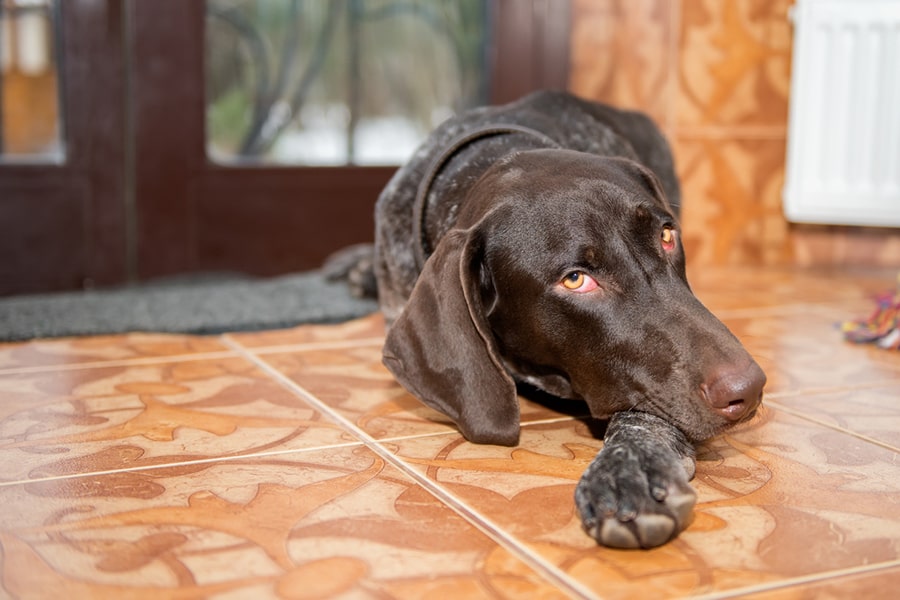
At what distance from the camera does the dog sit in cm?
166

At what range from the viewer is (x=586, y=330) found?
1.86 meters

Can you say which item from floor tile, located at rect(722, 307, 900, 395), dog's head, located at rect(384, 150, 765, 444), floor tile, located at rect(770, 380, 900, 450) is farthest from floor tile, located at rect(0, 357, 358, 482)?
floor tile, located at rect(722, 307, 900, 395)

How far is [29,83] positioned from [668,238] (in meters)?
2.90

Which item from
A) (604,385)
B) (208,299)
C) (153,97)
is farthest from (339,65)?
(604,385)

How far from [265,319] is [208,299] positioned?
444 millimetres

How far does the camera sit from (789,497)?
169 centimetres

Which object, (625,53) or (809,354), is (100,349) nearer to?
(809,354)

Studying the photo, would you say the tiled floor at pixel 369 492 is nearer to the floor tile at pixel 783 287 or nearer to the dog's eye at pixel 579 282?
the dog's eye at pixel 579 282

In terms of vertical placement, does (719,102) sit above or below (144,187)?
above

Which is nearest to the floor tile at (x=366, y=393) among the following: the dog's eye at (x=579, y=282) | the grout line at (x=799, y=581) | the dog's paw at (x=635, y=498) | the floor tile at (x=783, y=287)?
the dog's eye at (x=579, y=282)

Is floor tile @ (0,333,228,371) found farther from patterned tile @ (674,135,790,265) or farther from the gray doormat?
patterned tile @ (674,135,790,265)

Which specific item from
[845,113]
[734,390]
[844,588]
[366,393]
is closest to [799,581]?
[844,588]

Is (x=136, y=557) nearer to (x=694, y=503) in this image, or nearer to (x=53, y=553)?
(x=53, y=553)

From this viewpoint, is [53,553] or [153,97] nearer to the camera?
[53,553]
